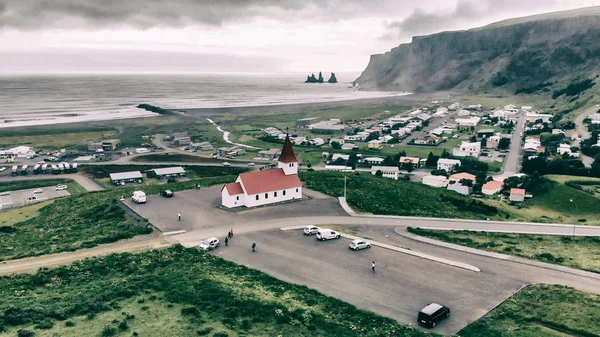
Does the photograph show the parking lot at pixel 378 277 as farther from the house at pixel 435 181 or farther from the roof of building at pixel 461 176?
the roof of building at pixel 461 176

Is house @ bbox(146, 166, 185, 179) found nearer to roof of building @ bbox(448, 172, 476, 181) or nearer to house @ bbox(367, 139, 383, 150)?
roof of building @ bbox(448, 172, 476, 181)

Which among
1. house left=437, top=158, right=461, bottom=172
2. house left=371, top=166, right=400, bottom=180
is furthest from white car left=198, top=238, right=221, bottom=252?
house left=437, top=158, right=461, bottom=172

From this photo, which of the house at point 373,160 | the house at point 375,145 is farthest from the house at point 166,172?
the house at point 375,145

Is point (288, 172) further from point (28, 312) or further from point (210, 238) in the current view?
point (28, 312)

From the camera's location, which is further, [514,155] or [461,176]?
[514,155]

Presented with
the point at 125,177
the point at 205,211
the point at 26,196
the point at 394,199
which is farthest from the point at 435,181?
the point at 26,196

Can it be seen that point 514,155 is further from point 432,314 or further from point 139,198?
point 432,314

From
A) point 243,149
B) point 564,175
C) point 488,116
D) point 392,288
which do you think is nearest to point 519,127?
point 488,116
